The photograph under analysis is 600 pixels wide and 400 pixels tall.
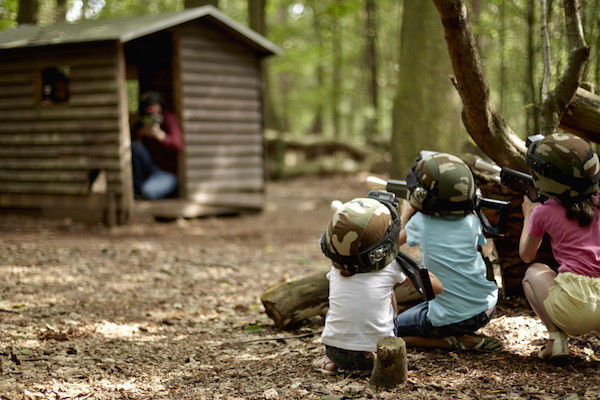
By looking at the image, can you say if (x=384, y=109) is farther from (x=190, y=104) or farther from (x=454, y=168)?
(x=454, y=168)

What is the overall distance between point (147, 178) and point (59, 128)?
5.72ft

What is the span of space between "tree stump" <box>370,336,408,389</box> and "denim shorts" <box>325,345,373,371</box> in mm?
180

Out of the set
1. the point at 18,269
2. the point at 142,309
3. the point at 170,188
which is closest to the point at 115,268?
the point at 18,269

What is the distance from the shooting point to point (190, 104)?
10.5 metres

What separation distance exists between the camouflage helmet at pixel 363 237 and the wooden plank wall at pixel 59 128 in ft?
22.7

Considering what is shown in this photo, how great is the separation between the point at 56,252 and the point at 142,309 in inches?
104

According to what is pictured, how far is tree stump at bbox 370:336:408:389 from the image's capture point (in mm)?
3254

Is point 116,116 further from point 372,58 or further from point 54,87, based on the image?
point 372,58

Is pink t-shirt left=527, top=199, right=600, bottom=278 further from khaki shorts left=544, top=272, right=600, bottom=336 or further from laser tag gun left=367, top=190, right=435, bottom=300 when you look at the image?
laser tag gun left=367, top=190, right=435, bottom=300

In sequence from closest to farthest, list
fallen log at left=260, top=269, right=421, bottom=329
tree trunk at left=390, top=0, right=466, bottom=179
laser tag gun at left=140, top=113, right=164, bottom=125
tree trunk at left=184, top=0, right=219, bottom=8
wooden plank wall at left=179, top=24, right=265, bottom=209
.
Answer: fallen log at left=260, top=269, right=421, bottom=329, tree trunk at left=390, top=0, right=466, bottom=179, laser tag gun at left=140, top=113, right=164, bottom=125, wooden plank wall at left=179, top=24, right=265, bottom=209, tree trunk at left=184, top=0, right=219, bottom=8

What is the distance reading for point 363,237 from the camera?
333 cm

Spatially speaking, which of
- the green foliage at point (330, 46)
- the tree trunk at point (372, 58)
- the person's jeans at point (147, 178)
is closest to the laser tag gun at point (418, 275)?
the person's jeans at point (147, 178)

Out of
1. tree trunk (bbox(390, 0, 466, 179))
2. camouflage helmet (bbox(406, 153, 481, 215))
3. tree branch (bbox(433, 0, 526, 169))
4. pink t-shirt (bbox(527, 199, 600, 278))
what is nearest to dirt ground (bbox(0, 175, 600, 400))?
pink t-shirt (bbox(527, 199, 600, 278))

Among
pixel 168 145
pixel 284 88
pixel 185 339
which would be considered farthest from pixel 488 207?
pixel 284 88
